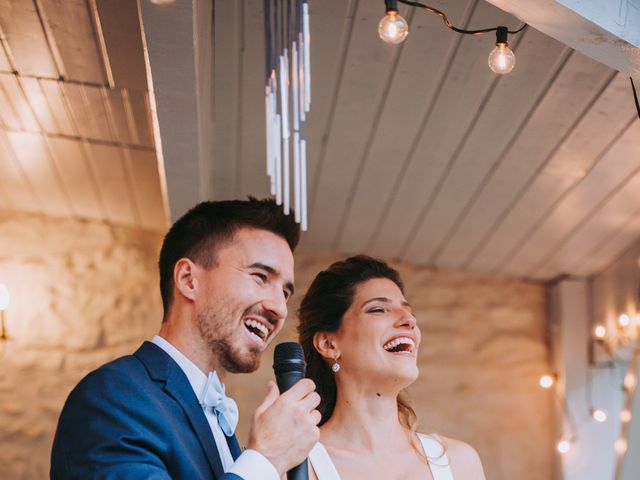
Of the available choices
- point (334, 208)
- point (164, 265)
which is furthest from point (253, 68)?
point (164, 265)

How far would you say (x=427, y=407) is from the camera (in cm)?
546

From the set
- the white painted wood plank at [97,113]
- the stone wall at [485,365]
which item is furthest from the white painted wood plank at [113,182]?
the stone wall at [485,365]

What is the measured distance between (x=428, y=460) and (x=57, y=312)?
2844mm

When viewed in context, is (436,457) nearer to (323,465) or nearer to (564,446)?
(323,465)

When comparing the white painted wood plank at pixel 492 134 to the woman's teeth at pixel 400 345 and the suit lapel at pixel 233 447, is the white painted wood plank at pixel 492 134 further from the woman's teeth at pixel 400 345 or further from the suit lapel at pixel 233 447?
the suit lapel at pixel 233 447

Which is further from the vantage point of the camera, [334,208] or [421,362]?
[421,362]

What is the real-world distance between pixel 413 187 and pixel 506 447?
174 cm

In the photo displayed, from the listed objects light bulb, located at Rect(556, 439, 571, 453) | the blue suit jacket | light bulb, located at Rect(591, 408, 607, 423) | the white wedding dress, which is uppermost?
light bulb, located at Rect(591, 408, 607, 423)

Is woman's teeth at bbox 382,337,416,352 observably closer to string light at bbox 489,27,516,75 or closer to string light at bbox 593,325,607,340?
string light at bbox 489,27,516,75

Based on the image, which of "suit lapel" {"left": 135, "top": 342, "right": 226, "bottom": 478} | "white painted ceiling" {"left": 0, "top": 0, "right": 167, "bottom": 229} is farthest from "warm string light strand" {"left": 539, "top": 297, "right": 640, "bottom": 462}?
"suit lapel" {"left": 135, "top": 342, "right": 226, "bottom": 478}

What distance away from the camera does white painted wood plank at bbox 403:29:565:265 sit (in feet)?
11.4

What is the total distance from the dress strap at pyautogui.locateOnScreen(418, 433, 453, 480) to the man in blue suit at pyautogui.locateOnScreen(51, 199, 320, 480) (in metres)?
1.02

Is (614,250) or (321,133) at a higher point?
(614,250)

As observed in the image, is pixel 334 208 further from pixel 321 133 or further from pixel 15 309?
pixel 15 309
